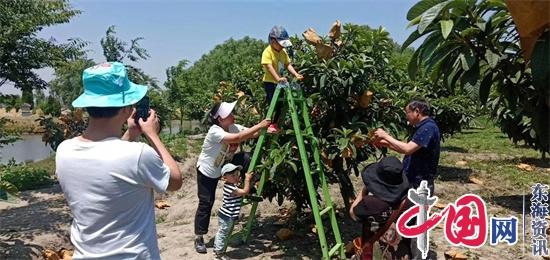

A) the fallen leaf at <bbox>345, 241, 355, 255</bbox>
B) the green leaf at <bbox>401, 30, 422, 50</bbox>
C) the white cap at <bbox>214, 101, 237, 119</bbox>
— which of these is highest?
the green leaf at <bbox>401, 30, 422, 50</bbox>

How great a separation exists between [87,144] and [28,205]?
242 inches

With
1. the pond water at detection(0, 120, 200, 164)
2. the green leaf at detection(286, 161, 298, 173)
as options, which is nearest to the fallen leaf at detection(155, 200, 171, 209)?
the green leaf at detection(286, 161, 298, 173)

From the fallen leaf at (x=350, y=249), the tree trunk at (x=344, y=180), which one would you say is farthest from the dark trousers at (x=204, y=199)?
the fallen leaf at (x=350, y=249)

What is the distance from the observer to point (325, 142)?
15.0ft

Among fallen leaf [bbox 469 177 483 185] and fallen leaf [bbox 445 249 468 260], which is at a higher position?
fallen leaf [bbox 445 249 468 260]

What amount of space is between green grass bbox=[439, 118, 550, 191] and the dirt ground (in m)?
0.63

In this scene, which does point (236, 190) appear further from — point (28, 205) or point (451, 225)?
point (28, 205)

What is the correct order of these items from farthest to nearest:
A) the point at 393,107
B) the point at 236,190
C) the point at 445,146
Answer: the point at 445,146 → the point at 393,107 → the point at 236,190

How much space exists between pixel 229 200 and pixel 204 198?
0.25m

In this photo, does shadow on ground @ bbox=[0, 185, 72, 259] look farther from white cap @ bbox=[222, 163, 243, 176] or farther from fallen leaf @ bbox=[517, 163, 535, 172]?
fallen leaf @ bbox=[517, 163, 535, 172]

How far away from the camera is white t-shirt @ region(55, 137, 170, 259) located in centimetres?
193

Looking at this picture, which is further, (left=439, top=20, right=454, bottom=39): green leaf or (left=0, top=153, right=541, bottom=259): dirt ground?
(left=0, top=153, right=541, bottom=259): dirt ground

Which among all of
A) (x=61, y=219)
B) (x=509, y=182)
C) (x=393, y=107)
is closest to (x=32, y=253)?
(x=61, y=219)

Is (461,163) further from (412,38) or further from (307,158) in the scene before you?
(412,38)
